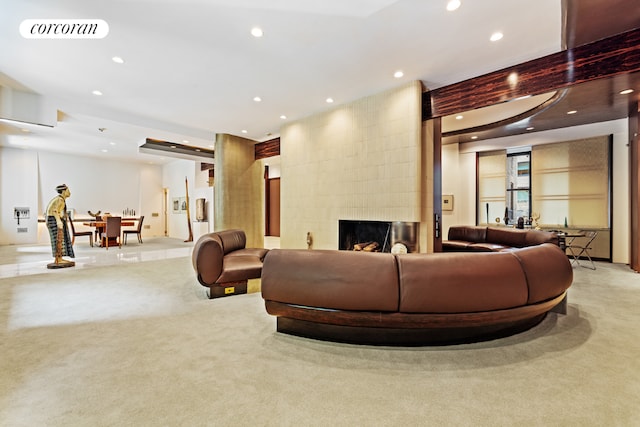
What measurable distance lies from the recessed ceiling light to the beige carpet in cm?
336

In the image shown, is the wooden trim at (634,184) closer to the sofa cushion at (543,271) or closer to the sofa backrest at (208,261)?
the sofa cushion at (543,271)

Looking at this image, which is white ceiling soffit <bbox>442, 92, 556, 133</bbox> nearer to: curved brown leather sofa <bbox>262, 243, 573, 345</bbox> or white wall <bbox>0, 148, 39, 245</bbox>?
curved brown leather sofa <bbox>262, 243, 573, 345</bbox>

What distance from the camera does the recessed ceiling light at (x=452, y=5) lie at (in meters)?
2.91

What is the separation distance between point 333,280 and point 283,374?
76cm

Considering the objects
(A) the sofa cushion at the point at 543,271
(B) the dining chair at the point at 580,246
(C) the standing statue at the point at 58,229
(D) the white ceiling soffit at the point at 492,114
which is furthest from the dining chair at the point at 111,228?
(B) the dining chair at the point at 580,246

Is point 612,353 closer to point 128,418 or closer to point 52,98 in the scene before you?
point 128,418

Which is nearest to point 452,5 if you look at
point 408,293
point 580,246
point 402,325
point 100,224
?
point 408,293

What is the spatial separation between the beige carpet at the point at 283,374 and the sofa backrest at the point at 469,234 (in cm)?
339

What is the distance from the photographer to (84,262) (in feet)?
21.1

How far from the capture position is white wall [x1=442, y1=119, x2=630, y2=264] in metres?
6.19

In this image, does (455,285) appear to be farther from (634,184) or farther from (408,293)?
(634,184)

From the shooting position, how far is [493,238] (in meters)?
6.30

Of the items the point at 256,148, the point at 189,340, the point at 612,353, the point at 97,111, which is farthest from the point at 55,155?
the point at 612,353

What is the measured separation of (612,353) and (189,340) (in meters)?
3.55
